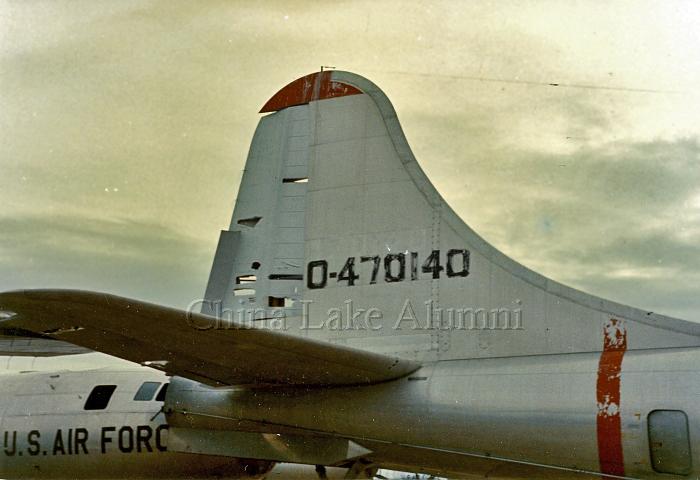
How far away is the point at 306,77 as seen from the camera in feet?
28.4

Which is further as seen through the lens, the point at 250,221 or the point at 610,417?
the point at 250,221

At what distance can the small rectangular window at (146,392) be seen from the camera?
1023 centimetres

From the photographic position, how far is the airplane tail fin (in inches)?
260

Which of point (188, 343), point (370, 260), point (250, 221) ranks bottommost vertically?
point (188, 343)

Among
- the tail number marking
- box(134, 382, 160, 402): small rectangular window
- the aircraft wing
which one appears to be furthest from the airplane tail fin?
box(134, 382, 160, 402): small rectangular window

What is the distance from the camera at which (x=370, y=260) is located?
755cm

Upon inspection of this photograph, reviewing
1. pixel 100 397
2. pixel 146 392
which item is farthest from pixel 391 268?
pixel 100 397

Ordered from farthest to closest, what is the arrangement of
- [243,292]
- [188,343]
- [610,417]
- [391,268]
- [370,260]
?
1. [243,292]
2. [370,260]
3. [391,268]
4. [188,343]
5. [610,417]

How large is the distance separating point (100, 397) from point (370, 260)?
189 inches

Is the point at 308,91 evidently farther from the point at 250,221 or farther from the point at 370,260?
the point at 370,260

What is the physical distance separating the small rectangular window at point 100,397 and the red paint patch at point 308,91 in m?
4.20

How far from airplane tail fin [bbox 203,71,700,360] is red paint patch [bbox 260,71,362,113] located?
0.01m

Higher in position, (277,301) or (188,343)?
(277,301)

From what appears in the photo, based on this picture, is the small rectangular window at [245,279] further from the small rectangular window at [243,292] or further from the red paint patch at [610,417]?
the red paint patch at [610,417]
